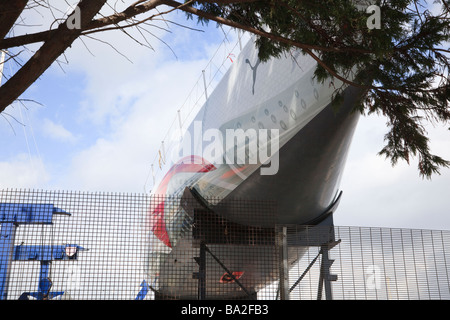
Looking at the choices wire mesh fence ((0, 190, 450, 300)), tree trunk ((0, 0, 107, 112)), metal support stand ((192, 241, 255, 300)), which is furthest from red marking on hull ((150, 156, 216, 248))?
tree trunk ((0, 0, 107, 112))

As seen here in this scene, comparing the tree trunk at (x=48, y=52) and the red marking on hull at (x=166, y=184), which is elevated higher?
the red marking on hull at (x=166, y=184)

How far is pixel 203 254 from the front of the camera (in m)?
8.29

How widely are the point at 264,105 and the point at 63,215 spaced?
3.48 meters

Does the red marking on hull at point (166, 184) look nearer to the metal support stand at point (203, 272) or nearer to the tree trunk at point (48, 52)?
the metal support stand at point (203, 272)

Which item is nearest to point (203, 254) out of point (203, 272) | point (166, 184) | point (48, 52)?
point (203, 272)

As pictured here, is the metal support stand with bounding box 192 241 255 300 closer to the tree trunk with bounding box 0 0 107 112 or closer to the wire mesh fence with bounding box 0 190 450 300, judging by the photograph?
the wire mesh fence with bounding box 0 190 450 300

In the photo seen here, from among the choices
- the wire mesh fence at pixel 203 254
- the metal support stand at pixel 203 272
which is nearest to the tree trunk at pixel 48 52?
the wire mesh fence at pixel 203 254

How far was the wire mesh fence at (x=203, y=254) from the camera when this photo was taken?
7035 mm

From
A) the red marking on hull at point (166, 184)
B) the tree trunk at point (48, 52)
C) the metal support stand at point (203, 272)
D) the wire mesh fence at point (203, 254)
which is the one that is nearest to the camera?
the tree trunk at point (48, 52)

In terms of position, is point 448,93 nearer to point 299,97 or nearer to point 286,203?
point 299,97

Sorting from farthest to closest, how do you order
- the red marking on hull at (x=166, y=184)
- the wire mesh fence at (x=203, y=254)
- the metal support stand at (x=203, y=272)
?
the red marking on hull at (x=166, y=184) < the metal support stand at (x=203, y=272) < the wire mesh fence at (x=203, y=254)
